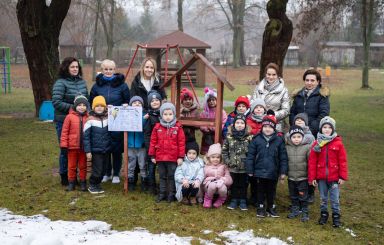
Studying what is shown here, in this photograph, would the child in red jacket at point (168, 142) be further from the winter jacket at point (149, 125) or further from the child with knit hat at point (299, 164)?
the child with knit hat at point (299, 164)

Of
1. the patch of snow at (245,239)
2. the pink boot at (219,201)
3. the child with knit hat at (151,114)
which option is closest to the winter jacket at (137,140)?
the child with knit hat at (151,114)

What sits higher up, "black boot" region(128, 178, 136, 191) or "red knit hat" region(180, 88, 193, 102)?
"red knit hat" region(180, 88, 193, 102)

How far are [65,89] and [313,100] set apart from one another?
335cm

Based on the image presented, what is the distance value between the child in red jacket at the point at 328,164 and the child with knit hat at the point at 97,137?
2.67 meters

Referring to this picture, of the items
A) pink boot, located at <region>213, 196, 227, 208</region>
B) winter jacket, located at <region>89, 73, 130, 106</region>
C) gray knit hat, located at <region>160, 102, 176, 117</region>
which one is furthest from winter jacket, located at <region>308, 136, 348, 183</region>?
winter jacket, located at <region>89, 73, 130, 106</region>

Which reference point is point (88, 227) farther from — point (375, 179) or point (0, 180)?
point (375, 179)

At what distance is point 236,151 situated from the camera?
607cm

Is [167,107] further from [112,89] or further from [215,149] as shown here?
[112,89]

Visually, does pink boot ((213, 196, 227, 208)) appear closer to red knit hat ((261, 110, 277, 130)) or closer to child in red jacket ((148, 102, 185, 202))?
child in red jacket ((148, 102, 185, 202))

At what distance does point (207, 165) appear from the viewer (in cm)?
632

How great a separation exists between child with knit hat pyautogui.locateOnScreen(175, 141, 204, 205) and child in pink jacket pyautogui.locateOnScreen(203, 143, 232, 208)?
0.32ft

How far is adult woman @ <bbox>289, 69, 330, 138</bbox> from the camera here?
6316mm

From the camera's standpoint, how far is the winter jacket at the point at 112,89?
269 inches

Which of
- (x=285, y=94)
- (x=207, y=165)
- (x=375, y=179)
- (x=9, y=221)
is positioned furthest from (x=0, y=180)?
(x=375, y=179)
